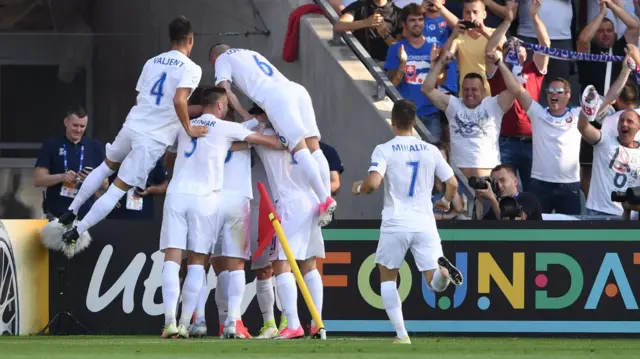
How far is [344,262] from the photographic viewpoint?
Answer: 584 inches

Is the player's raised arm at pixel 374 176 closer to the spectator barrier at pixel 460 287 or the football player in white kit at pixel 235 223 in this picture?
the football player in white kit at pixel 235 223

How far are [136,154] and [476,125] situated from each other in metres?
3.83

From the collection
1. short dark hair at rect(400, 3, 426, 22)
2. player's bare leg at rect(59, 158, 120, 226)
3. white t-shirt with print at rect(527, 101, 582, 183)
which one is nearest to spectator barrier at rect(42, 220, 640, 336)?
white t-shirt with print at rect(527, 101, 582, 183)

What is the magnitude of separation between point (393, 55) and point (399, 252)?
14.1 feet

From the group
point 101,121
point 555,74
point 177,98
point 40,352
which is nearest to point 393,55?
point 555,74

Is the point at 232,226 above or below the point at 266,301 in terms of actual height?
above

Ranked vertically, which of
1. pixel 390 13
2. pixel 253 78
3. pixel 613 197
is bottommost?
pixel 613 197

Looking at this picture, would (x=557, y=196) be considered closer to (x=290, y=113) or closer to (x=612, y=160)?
(x=612, y=160)

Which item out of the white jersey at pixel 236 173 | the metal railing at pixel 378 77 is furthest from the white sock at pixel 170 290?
the metal railing at pixel 378 77

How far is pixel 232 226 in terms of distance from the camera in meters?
12.6

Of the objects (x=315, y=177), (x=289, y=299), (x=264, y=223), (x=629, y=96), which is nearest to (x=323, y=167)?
(x=315, y=177)

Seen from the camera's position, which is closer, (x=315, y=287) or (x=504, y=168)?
(x=315, y=287)

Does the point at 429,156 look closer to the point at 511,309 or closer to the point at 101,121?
the point at 511,309

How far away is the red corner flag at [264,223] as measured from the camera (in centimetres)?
1242
